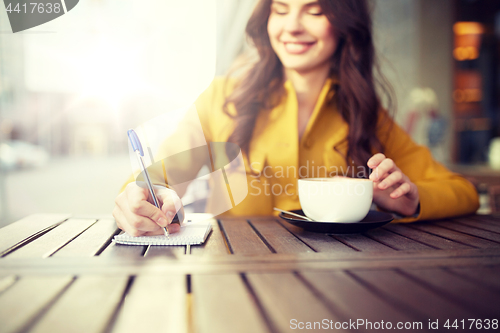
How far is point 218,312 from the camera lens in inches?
12.7

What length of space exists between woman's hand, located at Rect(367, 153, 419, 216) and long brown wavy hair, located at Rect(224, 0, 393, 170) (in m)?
0.37

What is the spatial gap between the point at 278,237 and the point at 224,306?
29 centimetres

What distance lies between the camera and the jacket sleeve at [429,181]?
30.7 inches

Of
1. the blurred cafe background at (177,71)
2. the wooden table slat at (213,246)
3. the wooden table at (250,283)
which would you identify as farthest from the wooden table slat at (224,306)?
the blurred cafe background at (177,71)

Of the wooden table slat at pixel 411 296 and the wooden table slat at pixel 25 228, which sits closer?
the wooden table slat at pixel 411 296

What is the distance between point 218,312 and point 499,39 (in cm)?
542

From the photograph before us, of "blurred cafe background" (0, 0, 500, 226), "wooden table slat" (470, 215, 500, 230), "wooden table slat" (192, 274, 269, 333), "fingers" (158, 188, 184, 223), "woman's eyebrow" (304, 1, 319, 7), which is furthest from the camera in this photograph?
"blurred cafe background" (0, 0, 500, 226)

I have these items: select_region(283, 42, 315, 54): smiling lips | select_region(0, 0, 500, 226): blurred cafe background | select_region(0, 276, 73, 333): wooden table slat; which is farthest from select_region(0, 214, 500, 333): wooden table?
select_region(283, 42, 315, 54): smiling lips

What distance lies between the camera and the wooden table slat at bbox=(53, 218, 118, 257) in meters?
0.51

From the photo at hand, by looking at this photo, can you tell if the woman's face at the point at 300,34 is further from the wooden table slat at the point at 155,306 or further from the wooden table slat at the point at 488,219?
the wooden table slat at the point at 155,306

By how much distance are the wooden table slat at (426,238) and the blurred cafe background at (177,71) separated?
607 millimetres

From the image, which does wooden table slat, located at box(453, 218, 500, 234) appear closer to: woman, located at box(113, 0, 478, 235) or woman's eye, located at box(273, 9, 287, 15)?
woman, located at box(113, 0, 478, 235)

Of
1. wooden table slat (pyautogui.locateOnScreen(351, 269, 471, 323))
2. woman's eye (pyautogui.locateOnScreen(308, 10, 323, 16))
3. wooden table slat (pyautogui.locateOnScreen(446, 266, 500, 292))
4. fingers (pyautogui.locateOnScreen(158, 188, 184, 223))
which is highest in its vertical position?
woman's eye (pyautogui.locateOnScreen(308, 10, 323, 16))

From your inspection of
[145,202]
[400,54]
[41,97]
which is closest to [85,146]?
[41,97]
